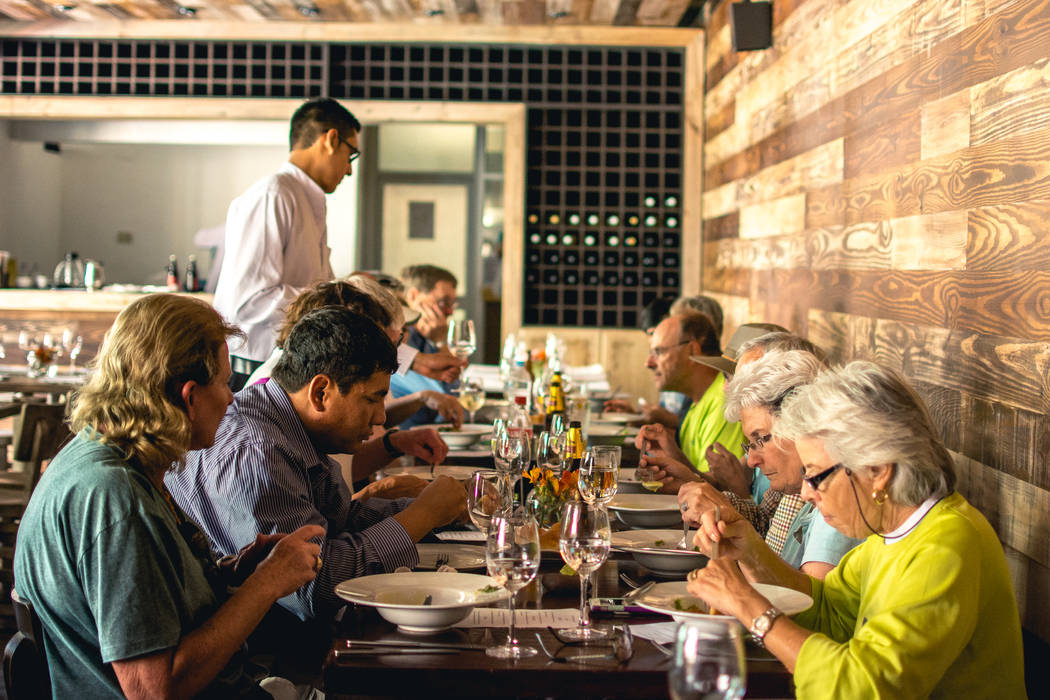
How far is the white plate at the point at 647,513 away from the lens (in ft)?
7.64

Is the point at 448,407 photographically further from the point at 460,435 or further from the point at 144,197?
the point at 144,197

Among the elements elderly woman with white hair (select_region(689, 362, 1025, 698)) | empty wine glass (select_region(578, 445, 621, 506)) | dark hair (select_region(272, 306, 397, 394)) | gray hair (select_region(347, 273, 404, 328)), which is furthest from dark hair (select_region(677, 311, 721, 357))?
elderly woman with white hair (select_region(689, 362, 1025, 698))

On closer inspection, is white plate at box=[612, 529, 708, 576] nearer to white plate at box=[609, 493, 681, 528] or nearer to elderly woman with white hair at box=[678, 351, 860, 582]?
elderly woman with white hair at box=[678, 351, 860, 582]

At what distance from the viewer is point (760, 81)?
5113 mm

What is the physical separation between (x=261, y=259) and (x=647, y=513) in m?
1.89

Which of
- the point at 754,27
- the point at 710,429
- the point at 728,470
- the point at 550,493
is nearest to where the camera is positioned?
the point at 550,493

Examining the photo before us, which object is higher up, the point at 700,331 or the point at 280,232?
the point at 280,232

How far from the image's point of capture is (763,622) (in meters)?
1.44

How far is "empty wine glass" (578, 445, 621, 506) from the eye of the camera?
2.08m

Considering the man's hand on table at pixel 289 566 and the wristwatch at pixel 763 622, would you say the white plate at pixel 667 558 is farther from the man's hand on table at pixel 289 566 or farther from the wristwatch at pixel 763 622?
the man's hand on table at pixel 289 566

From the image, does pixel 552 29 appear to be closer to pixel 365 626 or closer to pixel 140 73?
pixel 140 73

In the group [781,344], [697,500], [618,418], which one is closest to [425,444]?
[781,344]

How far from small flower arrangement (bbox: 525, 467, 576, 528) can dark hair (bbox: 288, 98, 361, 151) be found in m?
1.94

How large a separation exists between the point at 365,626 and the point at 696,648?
776 millimetres
